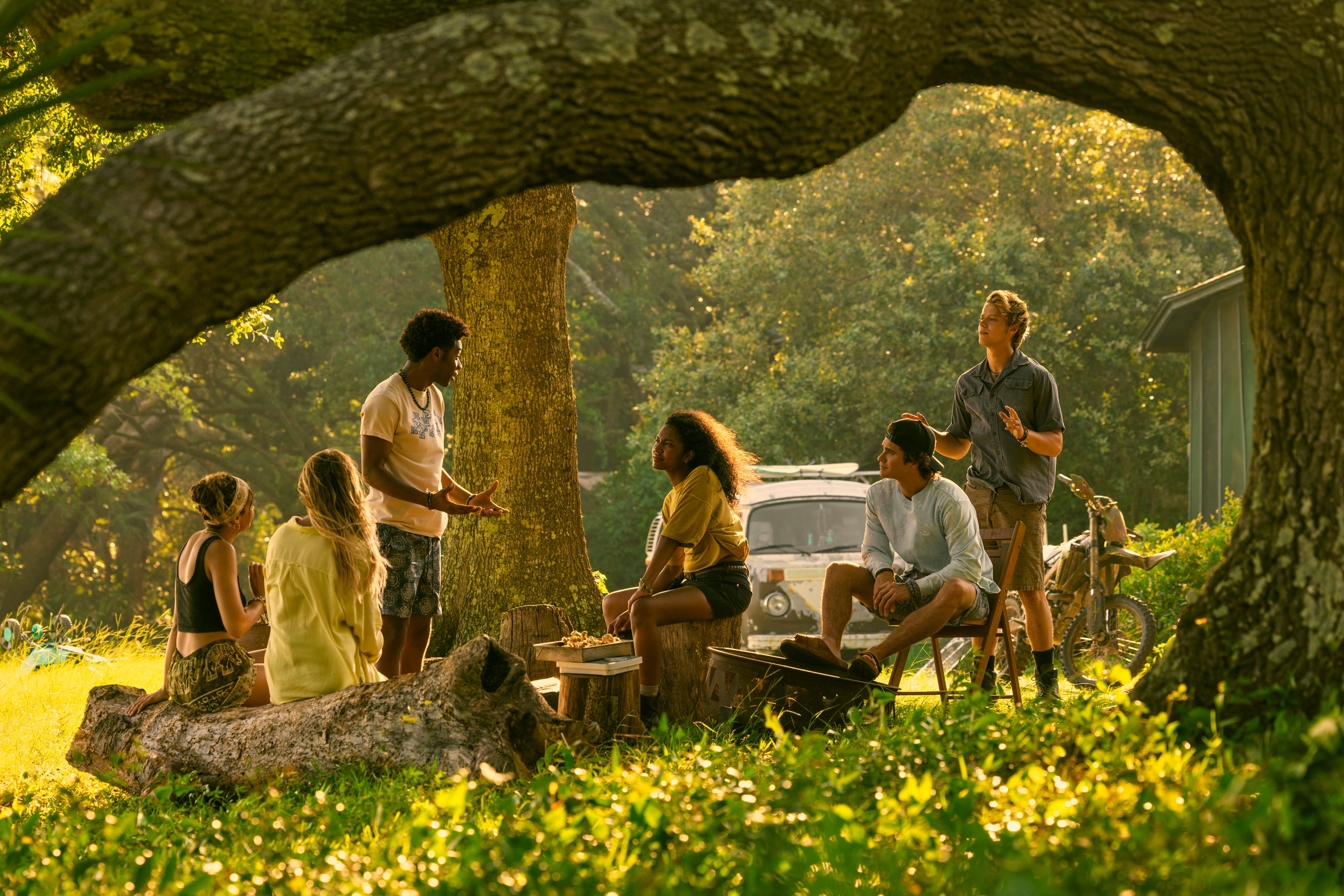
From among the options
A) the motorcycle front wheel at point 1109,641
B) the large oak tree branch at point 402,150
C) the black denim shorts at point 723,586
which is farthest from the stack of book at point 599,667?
the motorcycle front wheel at point 1109,641

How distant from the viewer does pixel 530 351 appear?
8.12m

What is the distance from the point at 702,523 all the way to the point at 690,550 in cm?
26

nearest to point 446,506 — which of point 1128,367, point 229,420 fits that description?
point 1128,367

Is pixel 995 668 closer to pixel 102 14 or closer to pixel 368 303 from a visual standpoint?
pixel 102 14

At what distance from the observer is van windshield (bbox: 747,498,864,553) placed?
1238cm

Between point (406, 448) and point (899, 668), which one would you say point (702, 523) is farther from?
point (406, 448)

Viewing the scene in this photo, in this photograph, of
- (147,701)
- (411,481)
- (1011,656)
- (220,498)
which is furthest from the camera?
(1011,656)

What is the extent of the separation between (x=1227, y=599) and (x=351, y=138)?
313 cm

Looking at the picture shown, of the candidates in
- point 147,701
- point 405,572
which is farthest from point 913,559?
point 147,701

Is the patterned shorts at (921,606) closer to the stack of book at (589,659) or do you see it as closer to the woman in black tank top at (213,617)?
the stack of book at (589,659)

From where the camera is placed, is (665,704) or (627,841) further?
(665,704)

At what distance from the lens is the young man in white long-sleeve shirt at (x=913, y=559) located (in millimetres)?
5805

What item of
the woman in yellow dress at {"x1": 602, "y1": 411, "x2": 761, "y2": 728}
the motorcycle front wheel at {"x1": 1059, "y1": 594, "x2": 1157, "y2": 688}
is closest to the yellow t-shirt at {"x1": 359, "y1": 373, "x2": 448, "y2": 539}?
the woman in yellow dress at {"x1": 602, "y1": 411, "x2": 761, "y2": 728}

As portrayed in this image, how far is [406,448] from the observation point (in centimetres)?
608
